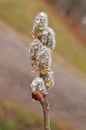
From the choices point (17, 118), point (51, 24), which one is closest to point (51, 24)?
point (51, 24)

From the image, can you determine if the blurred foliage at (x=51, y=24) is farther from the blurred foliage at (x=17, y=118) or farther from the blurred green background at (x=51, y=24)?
the blurred foliage at (x=17, y=118)

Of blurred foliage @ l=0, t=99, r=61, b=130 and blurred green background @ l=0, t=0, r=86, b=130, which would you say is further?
blurred green background @ l=0, t=0, r=86, b=130

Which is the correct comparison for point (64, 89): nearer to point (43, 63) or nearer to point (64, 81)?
point (64, 81)

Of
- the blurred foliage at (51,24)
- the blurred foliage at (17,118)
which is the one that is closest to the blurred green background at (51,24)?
the blurred foliage at (51,24)

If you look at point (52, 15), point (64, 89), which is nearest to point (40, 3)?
point (52, 15)

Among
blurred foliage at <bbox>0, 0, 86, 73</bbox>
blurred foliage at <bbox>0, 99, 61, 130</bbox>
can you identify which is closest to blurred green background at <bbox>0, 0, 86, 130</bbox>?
blurred foliage at <bbox>0, 0, 86, 73</bbox>

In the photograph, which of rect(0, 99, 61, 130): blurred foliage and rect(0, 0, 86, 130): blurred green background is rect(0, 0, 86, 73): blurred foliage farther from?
rect(0, 99, 61, 130): blurred foliage
